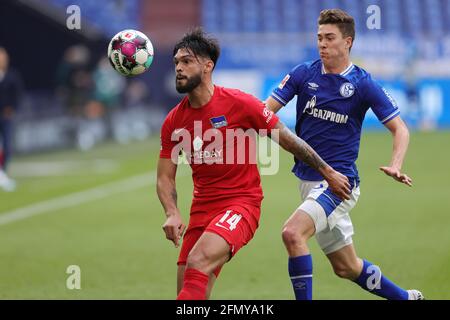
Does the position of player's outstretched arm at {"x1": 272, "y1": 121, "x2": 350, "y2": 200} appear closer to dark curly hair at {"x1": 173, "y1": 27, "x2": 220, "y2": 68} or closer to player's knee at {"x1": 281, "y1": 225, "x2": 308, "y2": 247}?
player's knee at {"x1": 281, "y1": 225, "x2": 308, "y2": 247}

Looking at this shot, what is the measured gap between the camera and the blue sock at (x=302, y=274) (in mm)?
7816

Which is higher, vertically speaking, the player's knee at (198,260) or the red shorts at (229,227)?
the red shorts at (229,227)

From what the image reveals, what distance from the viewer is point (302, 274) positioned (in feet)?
25.7

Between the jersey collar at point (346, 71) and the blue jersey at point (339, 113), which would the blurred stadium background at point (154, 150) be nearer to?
the blue jersey at point (339, 113)

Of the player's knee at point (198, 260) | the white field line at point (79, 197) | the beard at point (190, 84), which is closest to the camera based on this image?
the player's knee at point (198, 260)

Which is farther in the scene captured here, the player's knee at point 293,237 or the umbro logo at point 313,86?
the umbro logo at point 313,86

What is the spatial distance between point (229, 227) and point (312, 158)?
0.86 meters

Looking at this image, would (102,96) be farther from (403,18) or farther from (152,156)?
(403,18)

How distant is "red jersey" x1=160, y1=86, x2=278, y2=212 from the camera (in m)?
7.62

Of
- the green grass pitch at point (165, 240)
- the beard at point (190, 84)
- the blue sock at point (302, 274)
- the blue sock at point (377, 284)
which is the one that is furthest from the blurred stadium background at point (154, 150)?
the beard at point (190, 84)

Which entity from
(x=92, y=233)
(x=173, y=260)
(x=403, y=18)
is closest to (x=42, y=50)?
(x=403, y=18)

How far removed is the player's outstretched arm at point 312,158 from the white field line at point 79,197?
8.24 metres

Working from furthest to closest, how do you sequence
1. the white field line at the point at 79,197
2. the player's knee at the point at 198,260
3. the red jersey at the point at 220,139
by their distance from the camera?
the white field line at the point at 79,197
the red jersey at the point at 220,139
the player's knee at the point at 198,260

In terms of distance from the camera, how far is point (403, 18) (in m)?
37.2
